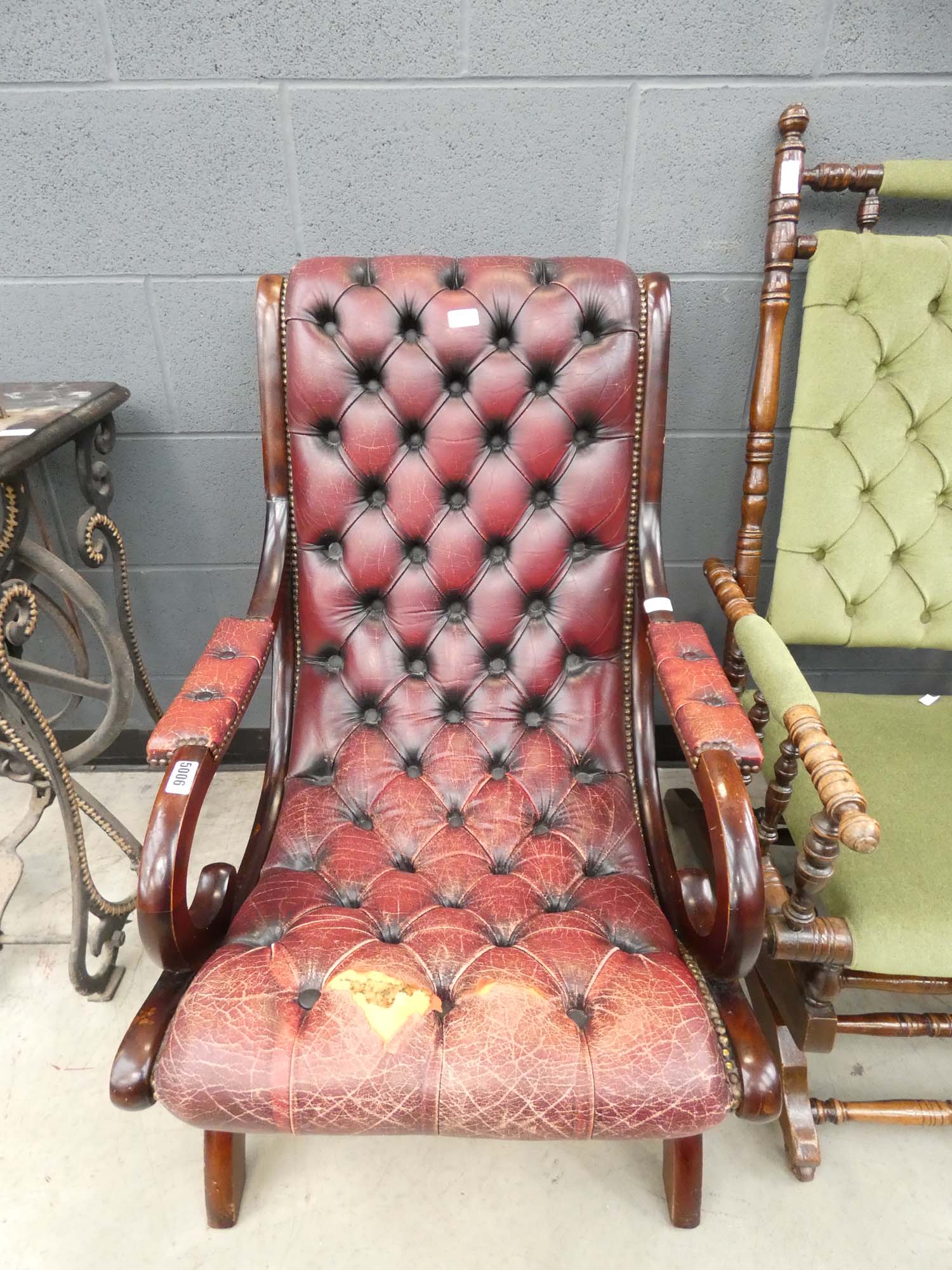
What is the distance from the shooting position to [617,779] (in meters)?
1.09

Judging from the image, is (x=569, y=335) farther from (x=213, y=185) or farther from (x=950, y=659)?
(x=950, y=659)

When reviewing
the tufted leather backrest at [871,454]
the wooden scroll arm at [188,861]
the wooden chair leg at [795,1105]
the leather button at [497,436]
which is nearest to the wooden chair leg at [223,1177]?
the wooden scroll arm at [188,861]

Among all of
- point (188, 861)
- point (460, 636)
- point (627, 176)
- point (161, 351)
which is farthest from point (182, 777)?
point (627, 176)

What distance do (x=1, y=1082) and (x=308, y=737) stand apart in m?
0.73

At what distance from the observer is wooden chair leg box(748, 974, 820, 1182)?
1.01 metres

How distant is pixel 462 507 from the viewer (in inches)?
44.0

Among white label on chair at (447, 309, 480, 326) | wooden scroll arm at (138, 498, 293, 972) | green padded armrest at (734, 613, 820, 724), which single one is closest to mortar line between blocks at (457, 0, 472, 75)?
white label on chair at (447, 309, 480, 326)

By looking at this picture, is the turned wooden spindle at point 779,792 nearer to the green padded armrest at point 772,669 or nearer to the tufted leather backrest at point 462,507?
the green padded armrest at point 772,669

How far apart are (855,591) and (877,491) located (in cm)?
16

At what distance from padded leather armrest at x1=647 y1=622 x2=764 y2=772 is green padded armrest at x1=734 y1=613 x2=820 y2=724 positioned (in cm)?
5

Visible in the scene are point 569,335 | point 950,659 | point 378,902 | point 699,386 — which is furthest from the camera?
point 950,659

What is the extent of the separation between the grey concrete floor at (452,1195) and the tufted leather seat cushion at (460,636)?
439 millimetres

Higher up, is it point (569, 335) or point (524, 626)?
point (569, 335)

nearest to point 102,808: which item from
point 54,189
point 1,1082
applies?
point 1,1082
